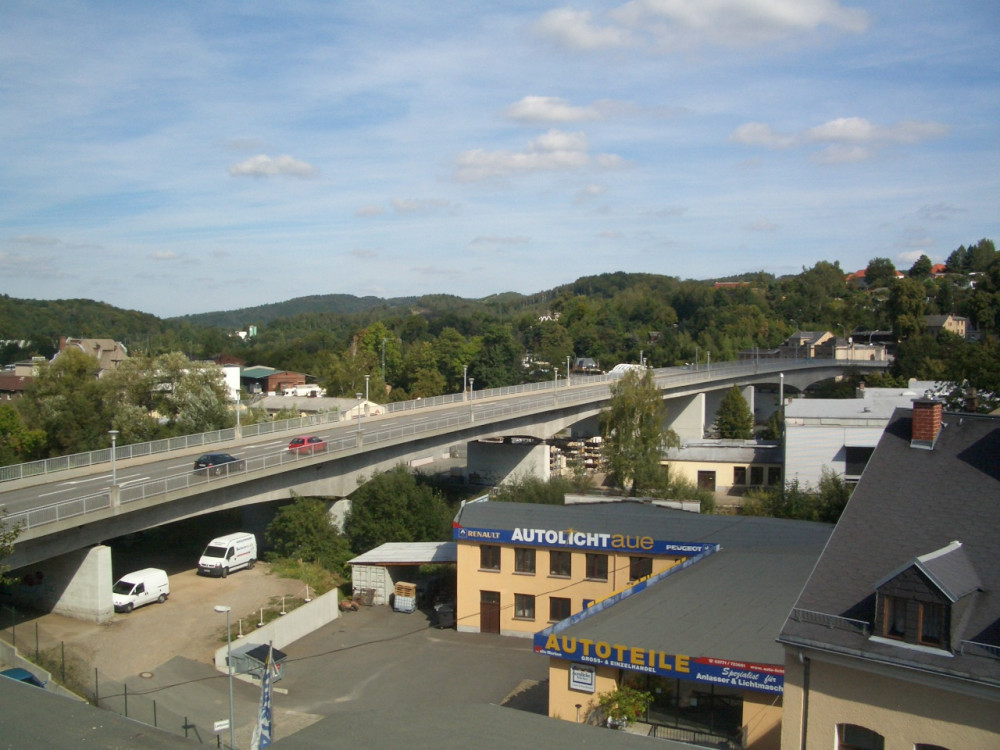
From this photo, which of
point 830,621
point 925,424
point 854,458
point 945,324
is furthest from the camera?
point 945,324

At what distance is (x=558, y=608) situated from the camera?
27.5 meters

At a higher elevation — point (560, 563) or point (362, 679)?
point (560, 563)

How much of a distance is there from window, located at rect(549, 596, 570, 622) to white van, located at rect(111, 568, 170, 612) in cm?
1353

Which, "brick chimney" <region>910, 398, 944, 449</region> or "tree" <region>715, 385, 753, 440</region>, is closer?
"brick chimney" <region>910, 398, 944, 449</region>

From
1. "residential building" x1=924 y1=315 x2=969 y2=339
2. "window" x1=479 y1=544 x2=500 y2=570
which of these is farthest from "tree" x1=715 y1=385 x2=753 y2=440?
"residential building" x1=924 y1=315 x2=969 y2=339

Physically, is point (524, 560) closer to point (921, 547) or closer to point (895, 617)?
point (921, 547)

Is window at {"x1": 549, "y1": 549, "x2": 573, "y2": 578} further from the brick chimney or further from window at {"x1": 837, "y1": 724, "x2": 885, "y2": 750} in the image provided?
window at {"x1": 837, "y1": 724, "x2": 885, "y2": 750}

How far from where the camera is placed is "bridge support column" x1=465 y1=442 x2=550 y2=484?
5831 centimetres

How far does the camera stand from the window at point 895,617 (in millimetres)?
10469

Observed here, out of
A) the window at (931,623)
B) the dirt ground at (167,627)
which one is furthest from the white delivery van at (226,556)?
the window at (931,623)

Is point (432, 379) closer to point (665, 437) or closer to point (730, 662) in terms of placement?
point (665, 437)

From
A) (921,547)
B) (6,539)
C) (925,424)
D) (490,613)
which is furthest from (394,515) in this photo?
(921,547)

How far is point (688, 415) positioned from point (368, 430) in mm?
44685

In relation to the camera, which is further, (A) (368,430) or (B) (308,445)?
(A) (368,430)
